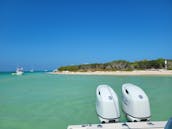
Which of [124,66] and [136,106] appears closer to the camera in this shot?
[136,106]

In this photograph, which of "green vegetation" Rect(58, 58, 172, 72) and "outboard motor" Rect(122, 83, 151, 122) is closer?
Answer: "outboard motor" Rect(122, 83, 151, 122)

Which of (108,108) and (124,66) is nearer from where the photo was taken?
(108,108)

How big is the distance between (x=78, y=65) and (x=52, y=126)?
5321 cm

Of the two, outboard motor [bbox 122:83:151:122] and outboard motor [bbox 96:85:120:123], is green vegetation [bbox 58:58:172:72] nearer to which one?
outboard motor [bbox 122:83:151:122]

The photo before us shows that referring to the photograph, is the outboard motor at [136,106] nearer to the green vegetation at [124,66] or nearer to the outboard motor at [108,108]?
the outboard motor at [108,108]

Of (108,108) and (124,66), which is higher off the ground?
(124,66)

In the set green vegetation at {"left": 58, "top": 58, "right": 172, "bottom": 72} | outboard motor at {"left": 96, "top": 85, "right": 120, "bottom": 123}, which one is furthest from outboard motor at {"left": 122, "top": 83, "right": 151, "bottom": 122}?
Result: green vegetation at {"left": 58, "top": 58, "right": 172, "bottom": 72}

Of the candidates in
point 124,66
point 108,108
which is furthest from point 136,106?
point 124,66

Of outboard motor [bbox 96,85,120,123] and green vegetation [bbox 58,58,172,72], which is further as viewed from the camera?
green vegetation [bbox 58,58,172,72]

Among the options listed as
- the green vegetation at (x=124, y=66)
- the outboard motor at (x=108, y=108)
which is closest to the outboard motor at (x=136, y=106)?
the outboard motor at (x=108, y=108)

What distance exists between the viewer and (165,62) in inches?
1561

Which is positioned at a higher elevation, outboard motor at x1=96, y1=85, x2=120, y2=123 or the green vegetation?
the green vegetation

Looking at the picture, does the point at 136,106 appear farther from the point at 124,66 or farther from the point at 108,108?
the point at 124,66

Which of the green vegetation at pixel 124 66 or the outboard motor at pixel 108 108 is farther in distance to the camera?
the green vegetation at pixel 124 66
